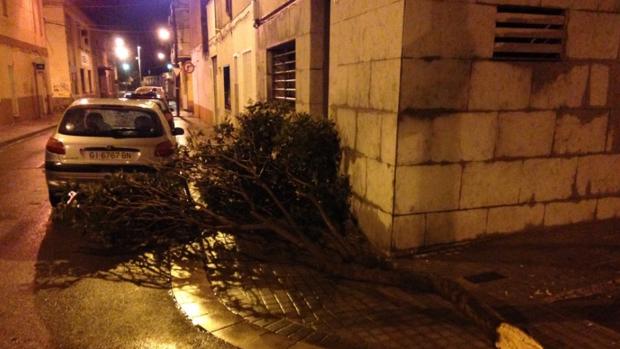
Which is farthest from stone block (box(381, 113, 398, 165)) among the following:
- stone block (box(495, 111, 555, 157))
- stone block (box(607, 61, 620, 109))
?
stone block (box(607, 61, 620, 109))

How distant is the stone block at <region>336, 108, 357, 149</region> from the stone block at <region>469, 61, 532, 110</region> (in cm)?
145

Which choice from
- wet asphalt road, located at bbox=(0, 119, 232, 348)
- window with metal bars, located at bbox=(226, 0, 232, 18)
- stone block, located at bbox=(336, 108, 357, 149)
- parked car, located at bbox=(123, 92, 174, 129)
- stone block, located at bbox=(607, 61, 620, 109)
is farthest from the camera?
window with metal bars, located at bbox=(226, 0, 232, 18)

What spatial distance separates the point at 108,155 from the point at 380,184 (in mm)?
3814

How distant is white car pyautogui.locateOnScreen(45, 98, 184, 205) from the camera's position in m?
6.50

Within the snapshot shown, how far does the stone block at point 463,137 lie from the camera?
491 centimetres

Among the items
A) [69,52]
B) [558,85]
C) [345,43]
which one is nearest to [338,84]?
[345,43]

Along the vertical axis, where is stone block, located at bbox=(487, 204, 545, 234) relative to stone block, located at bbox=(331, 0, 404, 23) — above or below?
below

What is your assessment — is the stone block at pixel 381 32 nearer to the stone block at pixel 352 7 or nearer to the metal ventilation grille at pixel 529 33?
the stone block at pixel 352 7

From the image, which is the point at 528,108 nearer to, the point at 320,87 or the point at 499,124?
the point at 499,124

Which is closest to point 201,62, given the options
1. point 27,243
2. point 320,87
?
point 320,87

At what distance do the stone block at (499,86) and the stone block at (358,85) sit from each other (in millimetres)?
1154

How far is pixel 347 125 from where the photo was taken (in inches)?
239

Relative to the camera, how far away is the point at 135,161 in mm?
6602

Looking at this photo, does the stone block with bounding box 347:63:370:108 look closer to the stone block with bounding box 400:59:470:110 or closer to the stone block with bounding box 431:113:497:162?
the stone block with bounding box 400:59:470:110
